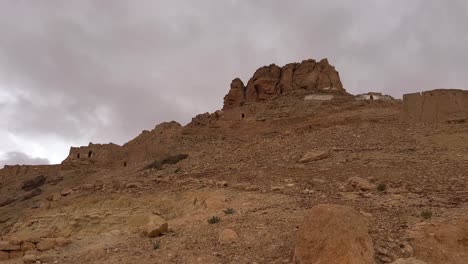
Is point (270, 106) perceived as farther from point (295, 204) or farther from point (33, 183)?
point (295, 204)

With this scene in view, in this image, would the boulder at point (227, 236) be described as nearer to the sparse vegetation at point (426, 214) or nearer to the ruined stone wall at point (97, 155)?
the sparse vegetation at point (426, 214)

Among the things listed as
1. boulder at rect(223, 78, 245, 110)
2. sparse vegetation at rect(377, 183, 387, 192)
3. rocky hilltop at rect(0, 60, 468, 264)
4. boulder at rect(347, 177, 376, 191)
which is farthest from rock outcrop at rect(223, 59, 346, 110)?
sparse vegetation at rect(377, 183, 387, 192)

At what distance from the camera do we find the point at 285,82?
38.9m

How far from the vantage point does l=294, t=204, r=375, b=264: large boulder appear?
5254 millimetres

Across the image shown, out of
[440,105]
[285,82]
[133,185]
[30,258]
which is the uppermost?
[285,82]

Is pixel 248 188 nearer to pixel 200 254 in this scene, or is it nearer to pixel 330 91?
pixel 200 254

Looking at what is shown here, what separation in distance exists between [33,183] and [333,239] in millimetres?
30215

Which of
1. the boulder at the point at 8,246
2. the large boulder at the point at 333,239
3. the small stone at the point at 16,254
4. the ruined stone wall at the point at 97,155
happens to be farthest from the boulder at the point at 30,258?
the ruined stone wall at the point at 97,155

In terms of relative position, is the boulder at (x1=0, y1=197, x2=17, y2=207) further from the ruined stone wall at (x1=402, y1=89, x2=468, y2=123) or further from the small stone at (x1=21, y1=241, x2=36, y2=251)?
the ruined stone wall at (x1=402, y1=89, x2=468, y2=123)

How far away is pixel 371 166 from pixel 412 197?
3.47 m

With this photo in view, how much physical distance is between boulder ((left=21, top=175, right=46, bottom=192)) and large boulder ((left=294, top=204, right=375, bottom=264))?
2881cm

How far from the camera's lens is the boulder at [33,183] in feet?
100

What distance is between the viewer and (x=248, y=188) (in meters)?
11.4

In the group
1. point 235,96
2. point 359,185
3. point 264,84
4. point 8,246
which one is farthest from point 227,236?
point 235,96
